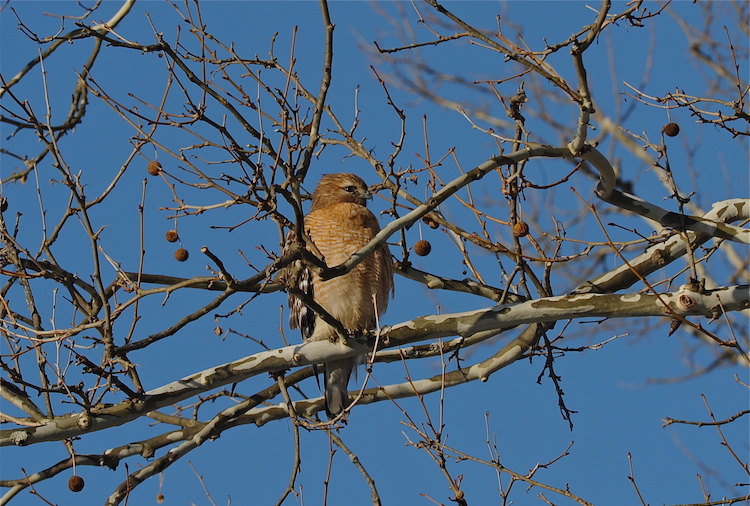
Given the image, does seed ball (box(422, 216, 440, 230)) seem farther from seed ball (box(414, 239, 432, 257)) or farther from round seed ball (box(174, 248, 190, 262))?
round seed ball (box(174, 248, 190, 262))

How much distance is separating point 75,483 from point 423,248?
2.26 meters

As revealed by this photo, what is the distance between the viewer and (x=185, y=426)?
5.55 metres

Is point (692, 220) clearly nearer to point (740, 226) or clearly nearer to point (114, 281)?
point (740, 226)

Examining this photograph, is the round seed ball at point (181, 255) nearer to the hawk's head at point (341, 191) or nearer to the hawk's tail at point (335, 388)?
the hawk's tail at point (335, 388)

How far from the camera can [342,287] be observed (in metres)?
6.07

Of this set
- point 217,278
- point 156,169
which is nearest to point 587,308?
point 217,278

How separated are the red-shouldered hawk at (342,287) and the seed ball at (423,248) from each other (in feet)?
2.47

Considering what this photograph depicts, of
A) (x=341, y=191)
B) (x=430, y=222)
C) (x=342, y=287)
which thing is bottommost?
(x=430, y=222)

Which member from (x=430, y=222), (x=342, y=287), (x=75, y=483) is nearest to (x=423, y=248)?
Result: (x=430, y=222)

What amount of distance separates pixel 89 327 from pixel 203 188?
31.5 inches

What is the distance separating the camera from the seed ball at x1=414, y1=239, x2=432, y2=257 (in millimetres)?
5184

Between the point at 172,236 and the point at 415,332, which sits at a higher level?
the point at 172,236

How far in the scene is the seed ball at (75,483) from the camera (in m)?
4.91

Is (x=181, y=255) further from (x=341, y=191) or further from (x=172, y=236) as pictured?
(x=341, y=191)
